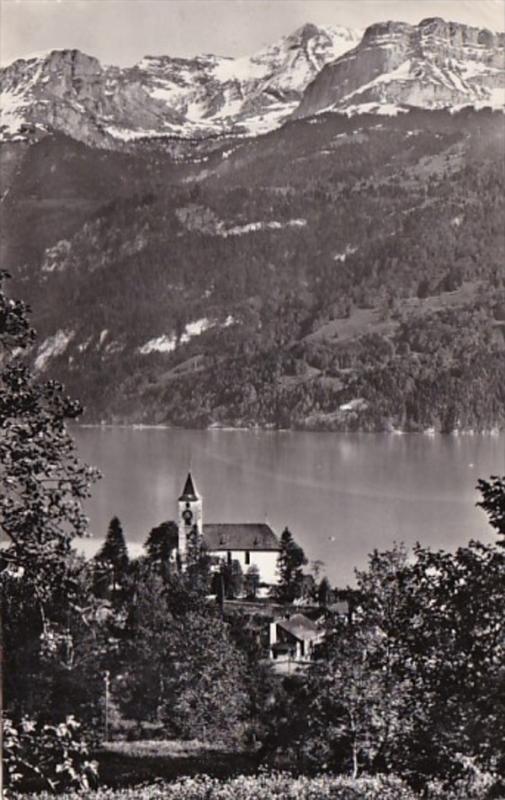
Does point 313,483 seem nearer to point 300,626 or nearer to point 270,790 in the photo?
point 300,626

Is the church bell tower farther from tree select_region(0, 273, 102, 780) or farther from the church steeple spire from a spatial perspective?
tree select_region(0, 273, 102, 780)

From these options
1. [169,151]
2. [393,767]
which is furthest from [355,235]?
[393,767]

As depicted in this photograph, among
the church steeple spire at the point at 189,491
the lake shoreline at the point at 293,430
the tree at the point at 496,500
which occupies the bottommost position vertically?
the church steeple spire at the point at 189,491

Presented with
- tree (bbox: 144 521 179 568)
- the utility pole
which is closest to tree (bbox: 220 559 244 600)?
tree (bbox: 144 521 179 568)

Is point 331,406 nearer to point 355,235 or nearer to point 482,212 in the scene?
point 355,235

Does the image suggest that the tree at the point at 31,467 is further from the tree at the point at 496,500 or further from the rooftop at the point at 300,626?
the rooftop at the point at 300,626

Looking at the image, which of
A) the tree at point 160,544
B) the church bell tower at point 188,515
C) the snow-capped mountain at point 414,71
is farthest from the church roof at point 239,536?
the snow-capped mountain at point 414,71
